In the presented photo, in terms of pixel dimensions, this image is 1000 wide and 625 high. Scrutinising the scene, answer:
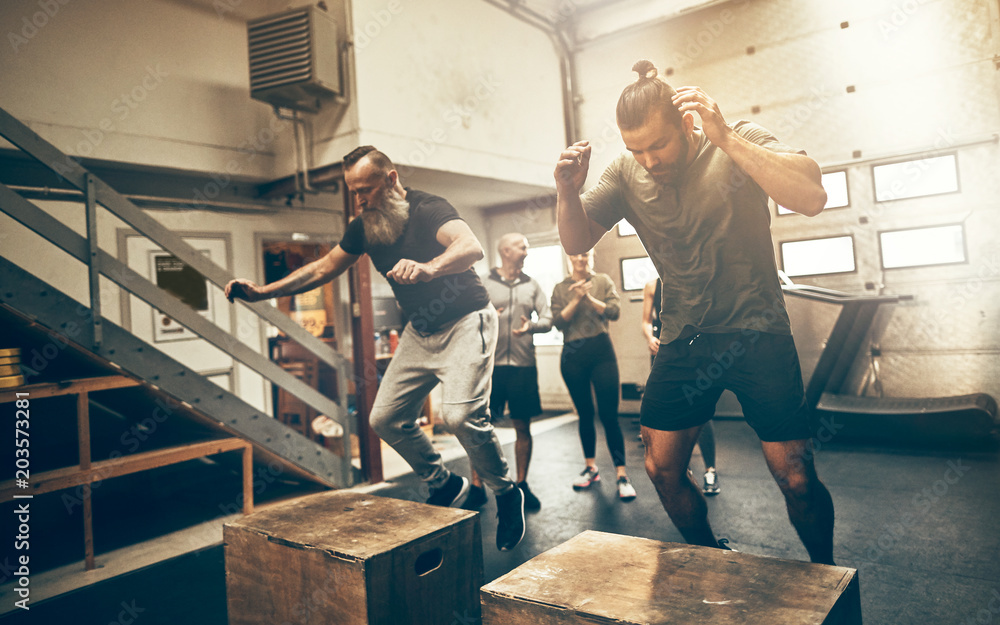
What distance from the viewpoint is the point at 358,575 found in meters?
1.62

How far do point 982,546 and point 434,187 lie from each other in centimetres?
558

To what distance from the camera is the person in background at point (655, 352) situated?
12.6 ft

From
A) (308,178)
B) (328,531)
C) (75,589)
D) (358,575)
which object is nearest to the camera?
(358,575)

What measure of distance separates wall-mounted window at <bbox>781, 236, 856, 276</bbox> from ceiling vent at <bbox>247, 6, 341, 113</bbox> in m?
4.79

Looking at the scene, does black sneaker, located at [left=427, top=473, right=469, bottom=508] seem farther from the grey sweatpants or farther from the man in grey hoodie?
the man in grey hoodie

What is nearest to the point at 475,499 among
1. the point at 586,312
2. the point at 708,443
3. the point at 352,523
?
the point at 586,312

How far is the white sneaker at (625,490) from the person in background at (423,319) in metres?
1.19

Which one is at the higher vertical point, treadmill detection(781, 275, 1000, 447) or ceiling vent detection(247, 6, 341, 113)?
ceiling vent detection(247, 6, 341, 113)

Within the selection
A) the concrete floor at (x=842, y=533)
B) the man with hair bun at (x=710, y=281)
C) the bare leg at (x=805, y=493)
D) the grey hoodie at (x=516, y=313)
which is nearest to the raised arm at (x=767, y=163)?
the man with hair bun at (x=710, y=281)

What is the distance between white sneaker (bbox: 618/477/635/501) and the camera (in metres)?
3.93

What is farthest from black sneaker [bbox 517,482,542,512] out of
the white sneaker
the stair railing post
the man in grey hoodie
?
the stair railing post

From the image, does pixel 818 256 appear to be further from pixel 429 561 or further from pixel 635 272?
pixel 429 561

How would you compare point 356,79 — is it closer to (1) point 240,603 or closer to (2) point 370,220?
(2) point 370,220

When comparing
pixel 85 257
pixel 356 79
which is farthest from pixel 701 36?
pixel 85 257
